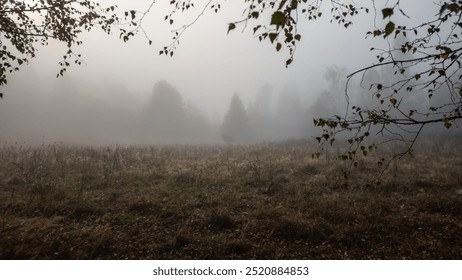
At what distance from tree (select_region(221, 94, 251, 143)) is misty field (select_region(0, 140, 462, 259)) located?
46211 millimetres

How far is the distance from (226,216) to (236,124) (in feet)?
170

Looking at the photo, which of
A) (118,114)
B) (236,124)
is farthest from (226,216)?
(118,114)

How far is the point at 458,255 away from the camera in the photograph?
5.25 meters

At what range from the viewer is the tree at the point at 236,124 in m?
57.7

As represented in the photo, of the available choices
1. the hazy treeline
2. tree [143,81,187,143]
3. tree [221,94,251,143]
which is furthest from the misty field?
tree [143,81,187,143]

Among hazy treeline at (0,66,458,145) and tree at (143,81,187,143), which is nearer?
hazy treeline at (0,66,458,145)

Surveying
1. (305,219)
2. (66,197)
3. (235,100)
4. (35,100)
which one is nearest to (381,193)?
(305,219)

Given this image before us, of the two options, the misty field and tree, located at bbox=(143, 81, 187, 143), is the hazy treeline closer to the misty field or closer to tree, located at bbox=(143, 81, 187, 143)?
tree, located at bbox=(143, 81, 187, 143)

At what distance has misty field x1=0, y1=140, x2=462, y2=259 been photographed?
18.3 ft

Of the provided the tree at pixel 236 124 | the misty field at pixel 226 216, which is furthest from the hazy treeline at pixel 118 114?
the misty field at pixel 226 216

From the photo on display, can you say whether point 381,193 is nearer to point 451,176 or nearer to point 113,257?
point 451,176

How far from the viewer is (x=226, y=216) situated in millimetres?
6859

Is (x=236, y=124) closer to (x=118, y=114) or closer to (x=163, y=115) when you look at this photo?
(x=163, y=115)
